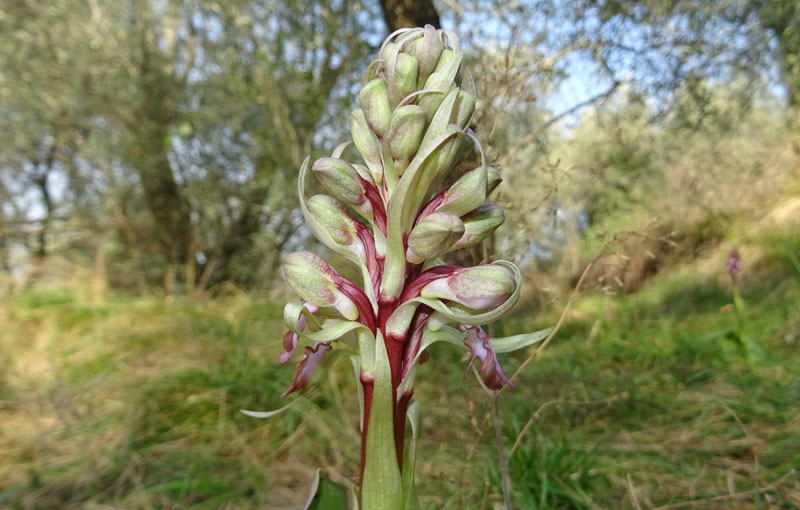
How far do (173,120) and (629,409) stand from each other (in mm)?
7038

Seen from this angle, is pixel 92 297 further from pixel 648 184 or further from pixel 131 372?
pixel 648 184

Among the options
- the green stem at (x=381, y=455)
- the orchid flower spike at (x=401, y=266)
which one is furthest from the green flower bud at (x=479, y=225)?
the green stem at (x=381, y=455)

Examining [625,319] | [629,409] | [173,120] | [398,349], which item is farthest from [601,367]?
[173,120]

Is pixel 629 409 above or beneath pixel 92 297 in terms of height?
beneath

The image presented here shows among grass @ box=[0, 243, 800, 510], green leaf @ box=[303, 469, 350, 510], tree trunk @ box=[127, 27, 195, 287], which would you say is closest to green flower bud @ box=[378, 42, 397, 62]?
grass @ box=[0, 243, 800, 510]

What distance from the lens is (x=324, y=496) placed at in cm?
102

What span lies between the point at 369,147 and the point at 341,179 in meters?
0.13

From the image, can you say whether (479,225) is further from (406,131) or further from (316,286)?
(316,286)

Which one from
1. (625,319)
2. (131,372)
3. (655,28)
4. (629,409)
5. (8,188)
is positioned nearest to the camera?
(629,409)

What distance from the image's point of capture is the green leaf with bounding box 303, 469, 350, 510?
3.30 feet

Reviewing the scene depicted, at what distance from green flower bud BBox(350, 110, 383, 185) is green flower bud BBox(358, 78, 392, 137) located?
0.04 metres

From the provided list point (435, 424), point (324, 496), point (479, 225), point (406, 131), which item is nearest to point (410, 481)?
point (324, 496)

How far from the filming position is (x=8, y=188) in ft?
32.7

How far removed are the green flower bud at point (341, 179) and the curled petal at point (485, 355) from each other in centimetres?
35
